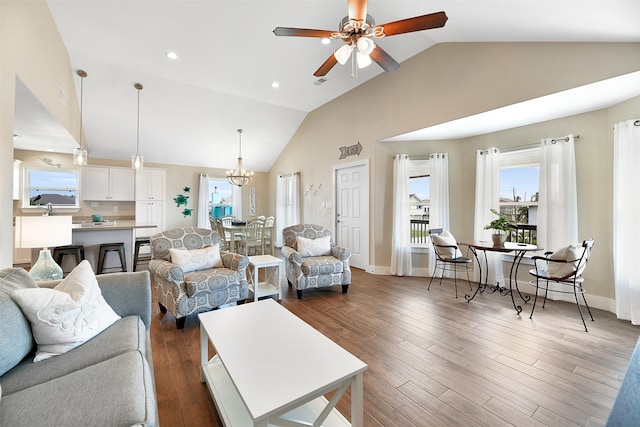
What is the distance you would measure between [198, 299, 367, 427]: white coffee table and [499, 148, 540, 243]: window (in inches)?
152

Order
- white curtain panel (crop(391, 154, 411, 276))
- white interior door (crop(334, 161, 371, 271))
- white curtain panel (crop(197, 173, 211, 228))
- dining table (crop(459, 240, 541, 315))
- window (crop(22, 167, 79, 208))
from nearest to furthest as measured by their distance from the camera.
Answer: dining table (crop(459, 240, 541, 315))
white curtain panel (crop(391, 154, 411, 276))
white interior door (crop(334, 161, 371, 271))
window (crop(22, 167, 79, 208))
white curtain panel (crop(197, 173, 211, 228))

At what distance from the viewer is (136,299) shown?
1873 millimetres

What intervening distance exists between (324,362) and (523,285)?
3.85 meters

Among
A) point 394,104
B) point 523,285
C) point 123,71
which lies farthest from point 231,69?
point 523,285

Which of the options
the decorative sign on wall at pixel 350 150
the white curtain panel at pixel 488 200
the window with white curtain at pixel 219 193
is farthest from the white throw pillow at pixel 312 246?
the window with white curtain at pixel 219 193

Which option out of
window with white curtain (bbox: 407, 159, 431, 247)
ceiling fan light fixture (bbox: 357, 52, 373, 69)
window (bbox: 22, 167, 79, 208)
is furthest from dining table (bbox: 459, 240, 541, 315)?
window (bbox: 22, 167, 79, 208)

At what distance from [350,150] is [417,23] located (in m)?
3.34

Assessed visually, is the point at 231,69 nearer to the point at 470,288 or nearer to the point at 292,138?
the point at 292,138

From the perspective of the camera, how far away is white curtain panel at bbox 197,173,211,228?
7484 mm

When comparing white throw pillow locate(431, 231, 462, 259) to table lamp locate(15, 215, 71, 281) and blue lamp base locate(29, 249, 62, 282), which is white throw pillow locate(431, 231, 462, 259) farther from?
blue lamp base locate(29, 249, 62, 282)

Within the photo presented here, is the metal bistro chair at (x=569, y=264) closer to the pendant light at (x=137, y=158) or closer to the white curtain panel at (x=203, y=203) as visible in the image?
the pendant light at (x=137, y=158)

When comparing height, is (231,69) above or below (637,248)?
above

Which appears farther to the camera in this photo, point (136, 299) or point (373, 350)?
point (373, 350)

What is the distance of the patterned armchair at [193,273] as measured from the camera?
2701 mm
